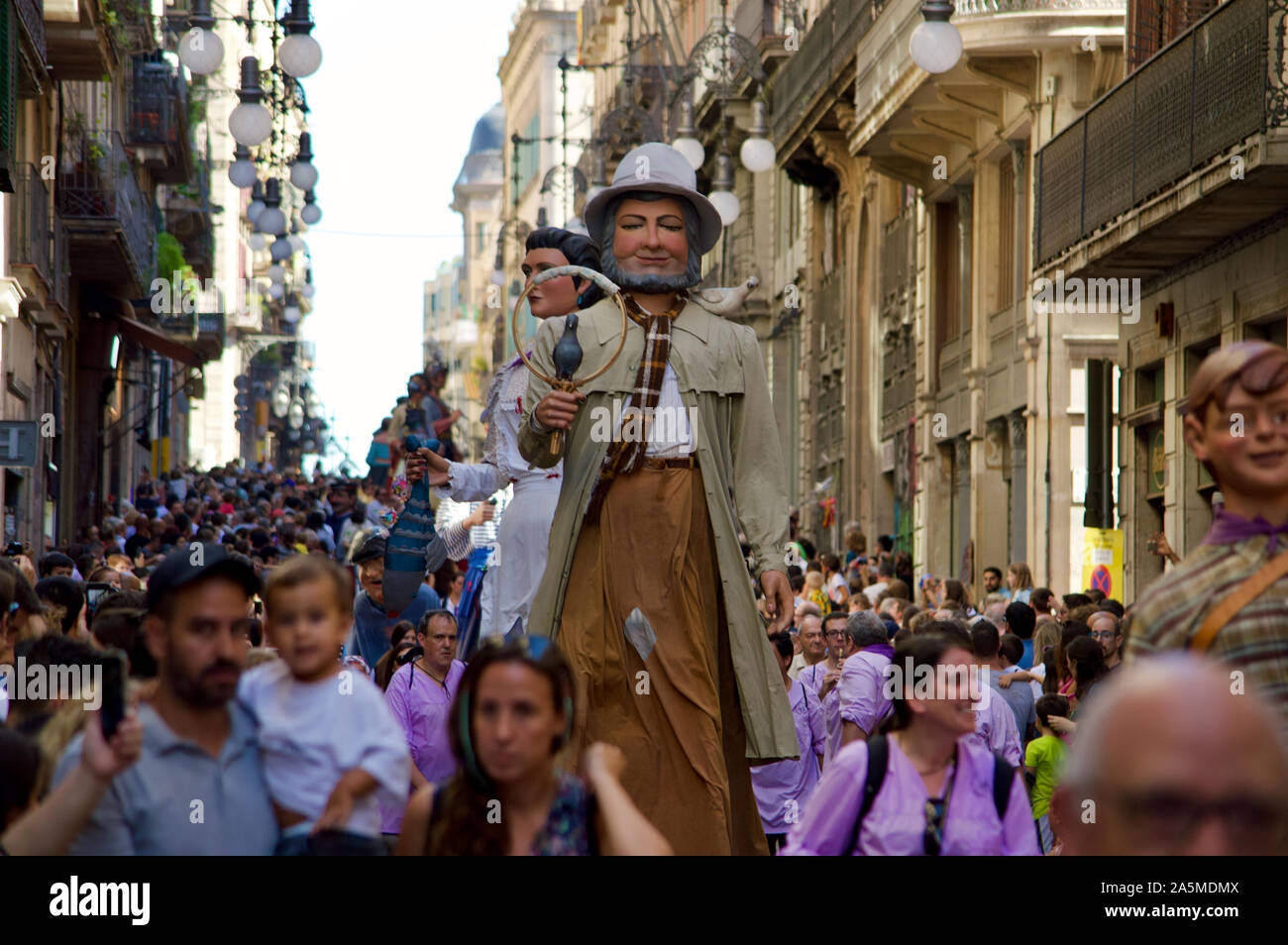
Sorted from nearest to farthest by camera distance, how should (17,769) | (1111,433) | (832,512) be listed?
(17,769)
(1111,433)
(832,512)

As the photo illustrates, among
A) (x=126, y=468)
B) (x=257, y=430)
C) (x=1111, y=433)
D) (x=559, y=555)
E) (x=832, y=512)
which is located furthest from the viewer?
(x=257, y=430)

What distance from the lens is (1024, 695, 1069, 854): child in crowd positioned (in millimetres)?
9656

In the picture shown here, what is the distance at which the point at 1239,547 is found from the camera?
439cm

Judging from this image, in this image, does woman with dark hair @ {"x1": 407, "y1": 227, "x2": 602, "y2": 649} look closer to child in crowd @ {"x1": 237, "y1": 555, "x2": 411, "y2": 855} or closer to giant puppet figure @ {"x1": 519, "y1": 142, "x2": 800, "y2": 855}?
giant puppet figure @ {"x1": 519, "y1": 142, "x2": 800, "y2": 855}

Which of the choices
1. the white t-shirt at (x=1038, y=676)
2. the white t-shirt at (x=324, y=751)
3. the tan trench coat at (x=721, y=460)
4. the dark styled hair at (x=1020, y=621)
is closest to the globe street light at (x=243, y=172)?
the dark styled hair at (x=1020, y=621)

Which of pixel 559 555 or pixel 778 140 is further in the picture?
pixel 778 140

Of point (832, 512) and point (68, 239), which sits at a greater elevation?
point (68, 239)

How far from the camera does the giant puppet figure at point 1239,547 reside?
4277 mm

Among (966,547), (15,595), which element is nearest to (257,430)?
(966,547)

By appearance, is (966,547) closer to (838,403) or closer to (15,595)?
(838,403)

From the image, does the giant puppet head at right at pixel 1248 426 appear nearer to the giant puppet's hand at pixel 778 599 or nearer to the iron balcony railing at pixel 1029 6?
the giant puppet's hand at pixel 778 599
